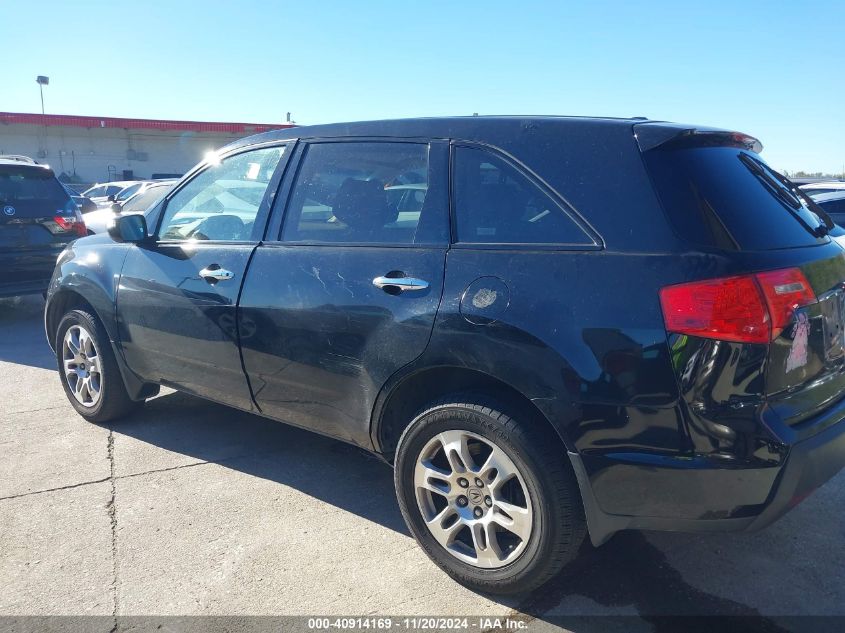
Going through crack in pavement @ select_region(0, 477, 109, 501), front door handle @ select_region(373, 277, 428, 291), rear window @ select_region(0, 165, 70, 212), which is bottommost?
crack in pavement @ select_region(0, 477, 109, 501)

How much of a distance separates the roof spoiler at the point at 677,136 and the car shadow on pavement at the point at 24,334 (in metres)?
5.60

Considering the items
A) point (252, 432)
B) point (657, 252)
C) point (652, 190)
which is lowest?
point (252, 432)

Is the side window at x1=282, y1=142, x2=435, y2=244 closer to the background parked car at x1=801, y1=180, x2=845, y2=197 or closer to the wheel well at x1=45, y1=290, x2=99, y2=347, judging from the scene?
the wheel well at x1=45, y1=290, x2=99, y2=347

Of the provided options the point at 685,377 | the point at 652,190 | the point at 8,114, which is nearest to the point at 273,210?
the point at 652,190

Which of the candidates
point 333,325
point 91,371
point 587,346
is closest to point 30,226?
point 91,371

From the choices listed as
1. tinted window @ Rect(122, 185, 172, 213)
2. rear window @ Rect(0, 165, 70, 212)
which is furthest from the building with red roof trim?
rear window @ Rect(0, 165, 70, 212)

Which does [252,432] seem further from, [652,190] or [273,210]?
[652,190]

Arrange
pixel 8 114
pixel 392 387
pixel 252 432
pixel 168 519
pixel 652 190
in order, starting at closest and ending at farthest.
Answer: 1. pixel 652 190
2. pixel 392 387
3. pixel 168 519
4. pixel 252 432
5. pixel 8 114

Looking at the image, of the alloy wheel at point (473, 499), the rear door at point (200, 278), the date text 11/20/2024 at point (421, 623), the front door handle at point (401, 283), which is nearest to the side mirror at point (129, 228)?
the rear door at point (200, 278)

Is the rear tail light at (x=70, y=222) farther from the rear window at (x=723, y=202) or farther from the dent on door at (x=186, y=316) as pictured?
the rear window at (x=723, y=202)

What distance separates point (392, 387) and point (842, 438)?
1.70 metres

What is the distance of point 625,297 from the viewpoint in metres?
2.41

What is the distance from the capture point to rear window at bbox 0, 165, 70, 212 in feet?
25.8

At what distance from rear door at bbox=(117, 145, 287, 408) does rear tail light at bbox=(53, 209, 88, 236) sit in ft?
15.3
